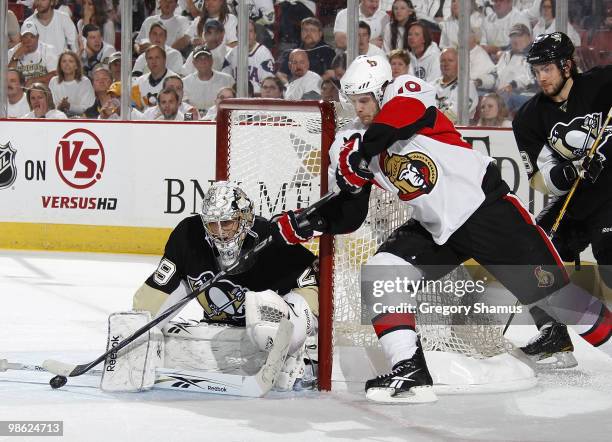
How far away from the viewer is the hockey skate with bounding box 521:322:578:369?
398cm

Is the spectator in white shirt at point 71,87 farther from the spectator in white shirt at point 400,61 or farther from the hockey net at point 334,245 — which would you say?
the hockey net at point 334,245

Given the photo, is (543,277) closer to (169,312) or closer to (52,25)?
(169,312)

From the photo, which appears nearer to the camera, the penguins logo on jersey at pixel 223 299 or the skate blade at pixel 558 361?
the penguins logo on jersey at pixel 223 299

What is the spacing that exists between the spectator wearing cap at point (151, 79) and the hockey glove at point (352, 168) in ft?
13.4

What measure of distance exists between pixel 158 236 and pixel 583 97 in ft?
11.7

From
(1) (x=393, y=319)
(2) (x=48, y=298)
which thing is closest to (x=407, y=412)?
(1) (x=393, y=319)

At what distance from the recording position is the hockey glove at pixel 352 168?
3367 mm

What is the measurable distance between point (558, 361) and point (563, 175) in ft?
2.06

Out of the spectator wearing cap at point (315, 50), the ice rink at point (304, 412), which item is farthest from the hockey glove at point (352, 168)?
the spectator wearing cap at point (315, 50)

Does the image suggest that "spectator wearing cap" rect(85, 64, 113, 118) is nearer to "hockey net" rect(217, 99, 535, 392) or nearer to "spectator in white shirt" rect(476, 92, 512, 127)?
"spectator in white shirt" rect(476, 92, 512, 127)

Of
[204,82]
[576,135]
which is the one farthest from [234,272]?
[204,82]

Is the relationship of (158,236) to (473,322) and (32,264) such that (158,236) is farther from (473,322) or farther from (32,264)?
(473,322)

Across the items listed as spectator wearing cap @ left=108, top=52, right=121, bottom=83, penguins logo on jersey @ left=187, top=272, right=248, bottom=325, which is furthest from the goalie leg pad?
spectator wearing cap @ left=108, top=52, right=121, bottom=83

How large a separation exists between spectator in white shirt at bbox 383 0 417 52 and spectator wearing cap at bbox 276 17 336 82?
37 centimetres
